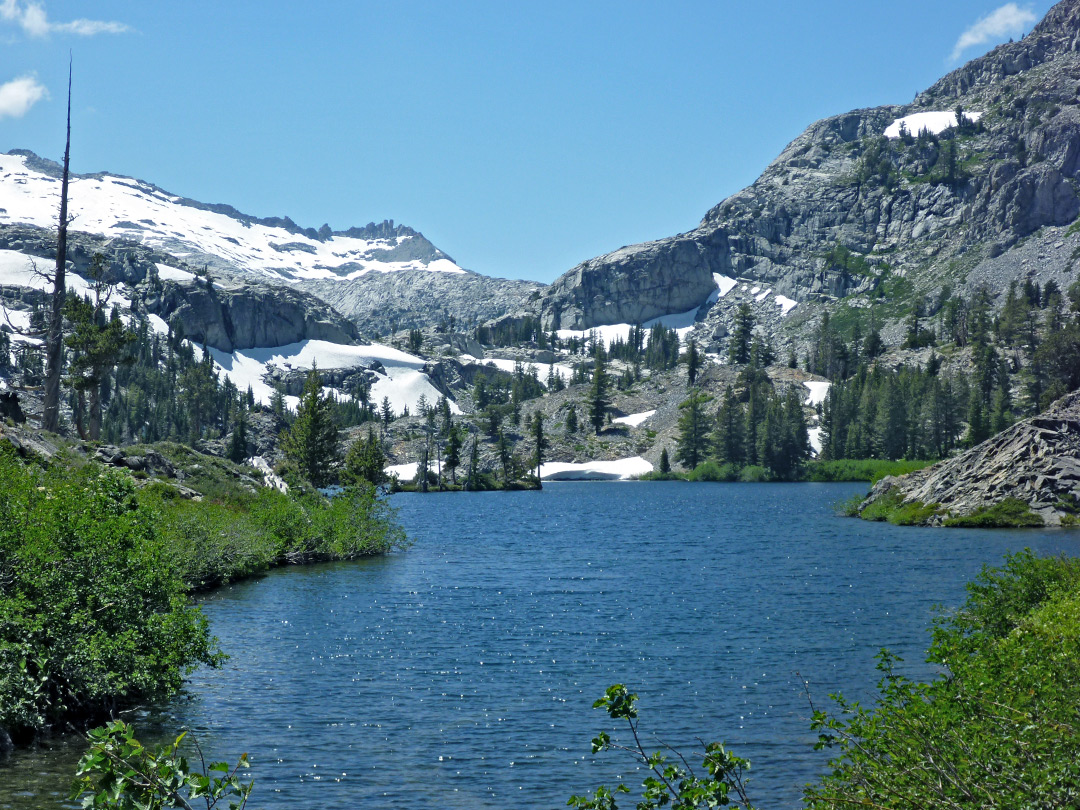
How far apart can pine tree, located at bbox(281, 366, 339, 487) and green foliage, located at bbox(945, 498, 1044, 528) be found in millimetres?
63174

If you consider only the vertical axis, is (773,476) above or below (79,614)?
above

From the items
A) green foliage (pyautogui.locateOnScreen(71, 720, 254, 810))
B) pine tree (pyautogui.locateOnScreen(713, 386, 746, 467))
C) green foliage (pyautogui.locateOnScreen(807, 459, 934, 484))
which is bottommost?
green foliage (pyautogui.locateOnScreen(71, 720, 254, 810))

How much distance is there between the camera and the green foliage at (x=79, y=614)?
61.2ft

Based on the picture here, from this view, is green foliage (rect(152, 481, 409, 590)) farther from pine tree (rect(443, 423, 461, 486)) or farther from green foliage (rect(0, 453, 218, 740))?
pine tree (rect(443, 423, 461, 486))

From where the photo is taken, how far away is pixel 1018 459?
7238 cm

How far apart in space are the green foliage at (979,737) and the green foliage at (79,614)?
51.3ft

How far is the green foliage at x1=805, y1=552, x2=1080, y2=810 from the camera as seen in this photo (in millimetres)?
9727

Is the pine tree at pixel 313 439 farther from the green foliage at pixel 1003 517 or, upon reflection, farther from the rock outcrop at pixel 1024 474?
the green foliage at pixel 1003 517

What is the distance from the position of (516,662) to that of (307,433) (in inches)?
2763

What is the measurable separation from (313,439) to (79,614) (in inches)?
3045

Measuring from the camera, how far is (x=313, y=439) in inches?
3765

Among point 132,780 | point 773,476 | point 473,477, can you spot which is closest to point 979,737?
point 132,780

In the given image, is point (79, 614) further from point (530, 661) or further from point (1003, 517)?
point (1003, 517)

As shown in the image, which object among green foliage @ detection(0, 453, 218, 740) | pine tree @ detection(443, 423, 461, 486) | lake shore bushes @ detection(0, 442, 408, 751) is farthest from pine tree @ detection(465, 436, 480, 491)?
green foliage @ detection(0, 453, 218, 740)
